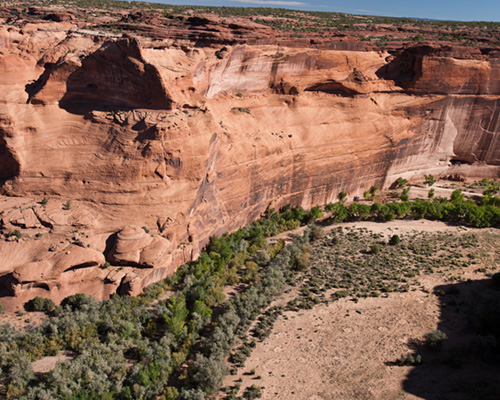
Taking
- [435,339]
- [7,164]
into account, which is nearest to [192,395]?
[435,339]

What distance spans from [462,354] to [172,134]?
19.1 meters

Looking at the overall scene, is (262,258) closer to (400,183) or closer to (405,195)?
(405,195)

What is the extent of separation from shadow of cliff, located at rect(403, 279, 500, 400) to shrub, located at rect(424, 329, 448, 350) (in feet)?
0.50

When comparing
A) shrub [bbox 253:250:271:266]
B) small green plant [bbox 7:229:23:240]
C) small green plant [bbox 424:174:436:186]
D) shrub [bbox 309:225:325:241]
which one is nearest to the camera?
small green plant [bbox 7:229:23:240]

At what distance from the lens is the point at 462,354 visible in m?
18.3

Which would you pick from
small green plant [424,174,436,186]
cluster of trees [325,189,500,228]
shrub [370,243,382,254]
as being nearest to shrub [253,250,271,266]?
shrub [370,243,382,254]

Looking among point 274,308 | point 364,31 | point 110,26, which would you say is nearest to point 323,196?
point 274,308

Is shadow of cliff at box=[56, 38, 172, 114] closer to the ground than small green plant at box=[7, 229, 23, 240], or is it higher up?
higher up

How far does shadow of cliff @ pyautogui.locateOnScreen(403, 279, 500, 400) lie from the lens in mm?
16334

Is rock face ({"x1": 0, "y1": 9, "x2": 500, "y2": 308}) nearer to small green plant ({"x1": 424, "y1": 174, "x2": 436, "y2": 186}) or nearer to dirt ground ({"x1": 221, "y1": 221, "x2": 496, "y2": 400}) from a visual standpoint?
small green plant ({"x1": 424, "y1": 174, "x2": 436, "y2": 186})

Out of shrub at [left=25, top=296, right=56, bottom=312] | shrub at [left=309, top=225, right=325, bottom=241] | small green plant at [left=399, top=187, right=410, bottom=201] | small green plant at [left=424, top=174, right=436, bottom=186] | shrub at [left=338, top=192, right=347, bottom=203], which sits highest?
small green plant at [left=424, top=174, right=436, bottom=186]

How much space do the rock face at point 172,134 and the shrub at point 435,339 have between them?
14613 mm

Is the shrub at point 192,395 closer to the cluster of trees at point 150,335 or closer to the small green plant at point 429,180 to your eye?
the cluster of trees at point 150,335

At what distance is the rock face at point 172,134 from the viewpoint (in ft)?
73.4
